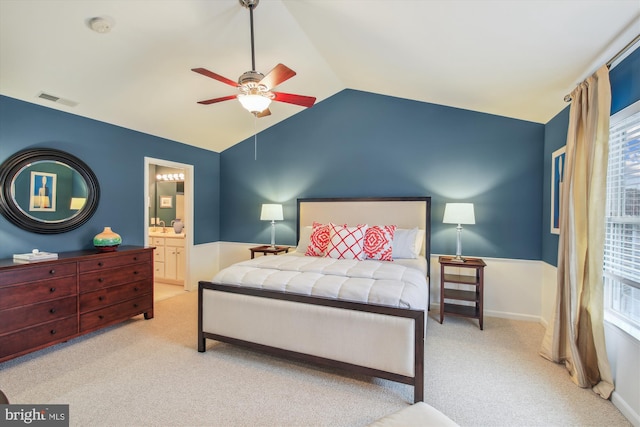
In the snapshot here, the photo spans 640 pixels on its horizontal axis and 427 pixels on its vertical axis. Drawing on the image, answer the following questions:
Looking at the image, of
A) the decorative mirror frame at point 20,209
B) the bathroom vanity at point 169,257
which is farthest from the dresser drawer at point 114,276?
the bathroom vanity at point 169,257

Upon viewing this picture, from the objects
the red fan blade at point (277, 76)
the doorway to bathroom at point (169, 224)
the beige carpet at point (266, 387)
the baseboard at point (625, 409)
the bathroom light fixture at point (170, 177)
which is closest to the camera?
the baseboard at point (625, 409)

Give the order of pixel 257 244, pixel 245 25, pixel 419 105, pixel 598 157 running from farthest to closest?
pixel 257 244, pixel 419 105, pixel 245 25, pixel 598 157

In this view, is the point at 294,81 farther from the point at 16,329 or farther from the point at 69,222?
the point at 16,329

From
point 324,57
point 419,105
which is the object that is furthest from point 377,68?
point 419,105

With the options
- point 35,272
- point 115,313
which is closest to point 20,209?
point 35,272

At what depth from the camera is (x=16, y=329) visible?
97.9 inches

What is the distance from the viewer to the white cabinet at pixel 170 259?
5.02 m

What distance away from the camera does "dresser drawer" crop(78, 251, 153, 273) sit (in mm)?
2991

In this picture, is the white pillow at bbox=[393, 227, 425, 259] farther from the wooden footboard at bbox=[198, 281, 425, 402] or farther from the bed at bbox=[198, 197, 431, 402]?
the wooden footboard at bbox=[198, 281, 425, 402]

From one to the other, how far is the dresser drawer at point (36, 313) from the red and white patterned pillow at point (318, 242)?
250cm

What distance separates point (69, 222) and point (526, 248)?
534 cm

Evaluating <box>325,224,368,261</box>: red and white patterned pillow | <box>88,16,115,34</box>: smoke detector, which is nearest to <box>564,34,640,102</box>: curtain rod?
<box>325,224,368,261</box>: red and white patterned pillow

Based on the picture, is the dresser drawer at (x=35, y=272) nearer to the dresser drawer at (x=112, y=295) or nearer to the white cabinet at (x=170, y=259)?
the dresser drawer at (x=112, y=295)

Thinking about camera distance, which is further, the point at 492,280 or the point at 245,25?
the point at 492,280
